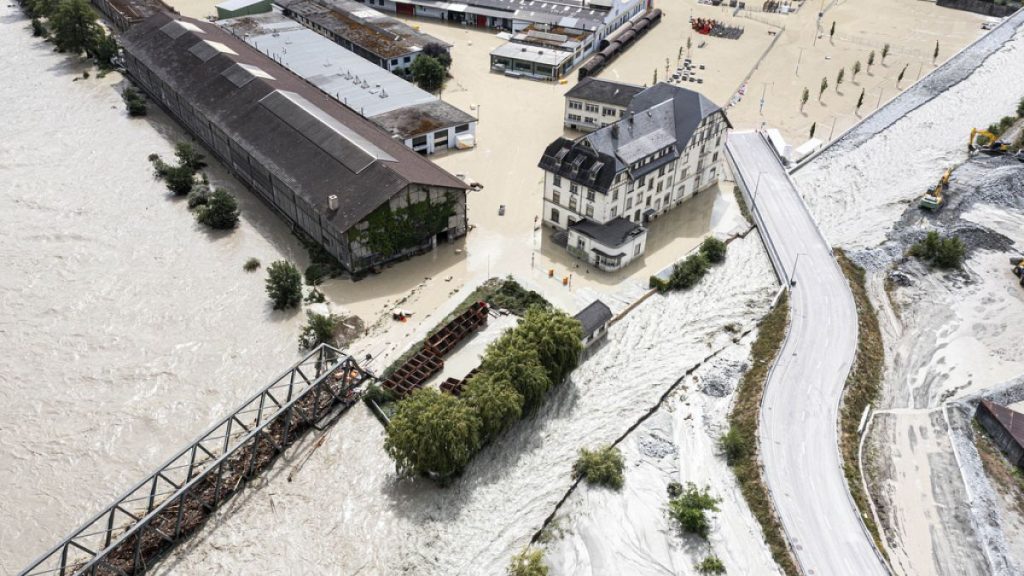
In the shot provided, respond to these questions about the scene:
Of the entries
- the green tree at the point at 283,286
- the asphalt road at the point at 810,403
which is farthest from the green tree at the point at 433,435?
the green tree at the point at 283,286

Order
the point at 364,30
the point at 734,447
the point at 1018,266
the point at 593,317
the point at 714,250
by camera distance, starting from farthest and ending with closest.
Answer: the point at 364,30
the point at 714,250
the point at 1018,266
the point at 593,317
the point at 734,447

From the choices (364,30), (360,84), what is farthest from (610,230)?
(364,30)

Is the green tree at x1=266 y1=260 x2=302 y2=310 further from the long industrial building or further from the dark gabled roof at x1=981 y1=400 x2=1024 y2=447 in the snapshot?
the dark gabled roof at x1=981 y1=400 x2=1024 y2=447

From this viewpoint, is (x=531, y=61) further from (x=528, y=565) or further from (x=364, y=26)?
(x=528, y=565)

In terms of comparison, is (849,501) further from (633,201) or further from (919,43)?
(919,43)

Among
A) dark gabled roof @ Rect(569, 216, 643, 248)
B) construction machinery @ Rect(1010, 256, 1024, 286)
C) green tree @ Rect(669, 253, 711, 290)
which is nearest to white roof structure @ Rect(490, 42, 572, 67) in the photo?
dark gabled roof @ Rect(569, 216, 643, 248)

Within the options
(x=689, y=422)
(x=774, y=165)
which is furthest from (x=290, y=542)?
(x=774, y=165)

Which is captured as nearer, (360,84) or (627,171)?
(627,171)
